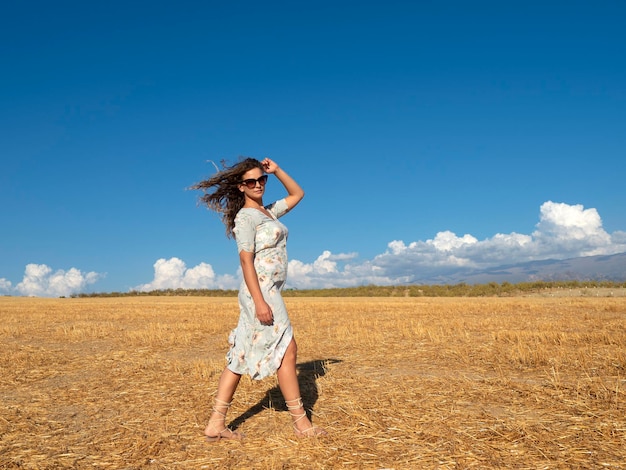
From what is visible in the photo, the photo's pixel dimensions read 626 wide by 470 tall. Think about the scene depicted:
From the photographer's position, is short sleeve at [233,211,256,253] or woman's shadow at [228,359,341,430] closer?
short sleeve at [233,211,256,253]

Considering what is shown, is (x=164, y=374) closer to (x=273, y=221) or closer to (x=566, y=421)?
(x=273, y=221)

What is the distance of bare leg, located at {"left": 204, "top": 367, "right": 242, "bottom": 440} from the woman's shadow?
49 centimetres

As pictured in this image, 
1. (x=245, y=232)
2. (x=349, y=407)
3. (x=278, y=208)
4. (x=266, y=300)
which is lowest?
(x=349, y=407)

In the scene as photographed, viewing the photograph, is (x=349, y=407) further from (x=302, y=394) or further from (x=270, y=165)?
(x=270, y=165)

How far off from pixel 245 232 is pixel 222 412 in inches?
74.2

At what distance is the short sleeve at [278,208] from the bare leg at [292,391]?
4.93 ft

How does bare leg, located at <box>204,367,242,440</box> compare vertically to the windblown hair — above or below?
below

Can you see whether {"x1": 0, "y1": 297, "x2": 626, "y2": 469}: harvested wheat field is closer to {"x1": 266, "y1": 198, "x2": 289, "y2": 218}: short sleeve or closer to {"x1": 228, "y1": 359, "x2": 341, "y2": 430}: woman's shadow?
{"x1": 228, "y1": 359, "x2": 341, "y2": 430}: woman's shadow

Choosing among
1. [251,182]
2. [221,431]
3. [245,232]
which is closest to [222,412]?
[221,431]

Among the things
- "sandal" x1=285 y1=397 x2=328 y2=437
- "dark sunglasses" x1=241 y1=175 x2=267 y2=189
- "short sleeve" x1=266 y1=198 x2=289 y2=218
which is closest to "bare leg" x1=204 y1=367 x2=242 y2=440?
"sandal" x1=285 y1=397 x2=328 y2=437

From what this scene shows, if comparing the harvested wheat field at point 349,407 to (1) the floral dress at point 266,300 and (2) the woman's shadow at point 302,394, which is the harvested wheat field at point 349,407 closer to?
(2) the woman's shadow at point 302,394

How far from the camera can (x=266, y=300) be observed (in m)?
5.21

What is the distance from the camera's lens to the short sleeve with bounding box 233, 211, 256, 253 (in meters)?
5.08

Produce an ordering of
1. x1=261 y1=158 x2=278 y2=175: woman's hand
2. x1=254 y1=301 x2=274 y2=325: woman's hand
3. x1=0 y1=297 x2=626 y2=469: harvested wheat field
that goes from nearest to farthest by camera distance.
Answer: x1=0 y1=297 x2=626 y2=469: harvested wheat field, x1=254 y1=301 x2=274 y2=325: woman's hand, x1=261 y1=158 x2=278 y2=175: woman's hand
